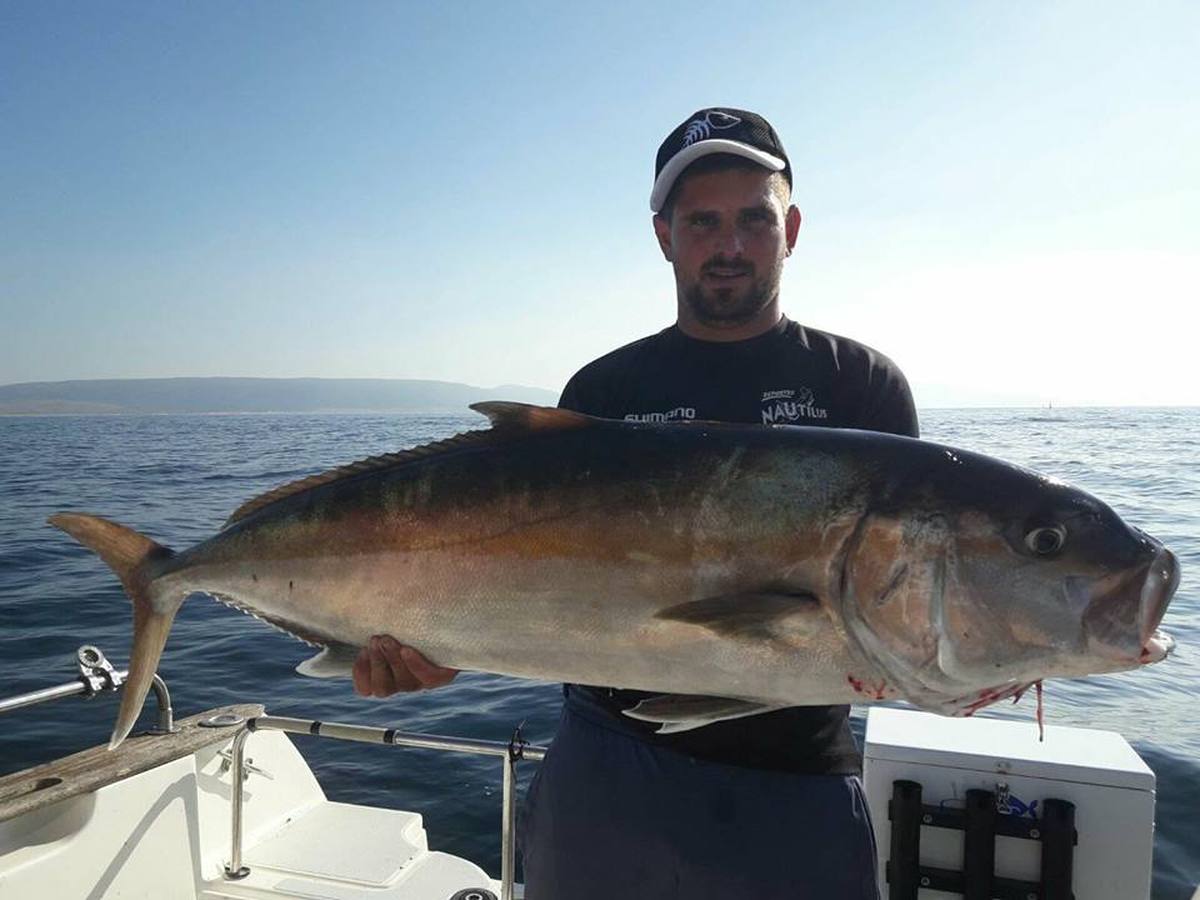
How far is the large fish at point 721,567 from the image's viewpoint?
2332 millimetres

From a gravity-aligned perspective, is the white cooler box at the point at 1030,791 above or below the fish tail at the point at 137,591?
below

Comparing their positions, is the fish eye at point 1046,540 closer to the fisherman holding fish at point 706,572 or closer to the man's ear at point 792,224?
the fisherman holding fish at point 706,572

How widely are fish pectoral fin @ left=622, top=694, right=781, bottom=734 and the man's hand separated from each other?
0.78 m

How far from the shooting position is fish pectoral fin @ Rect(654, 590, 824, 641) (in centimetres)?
238

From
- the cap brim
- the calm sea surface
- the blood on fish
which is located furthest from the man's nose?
the calm sea surface

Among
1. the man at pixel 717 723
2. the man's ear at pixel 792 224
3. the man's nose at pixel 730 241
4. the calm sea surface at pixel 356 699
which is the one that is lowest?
the calm sea surface at pixel 356 699

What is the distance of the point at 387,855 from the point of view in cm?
584

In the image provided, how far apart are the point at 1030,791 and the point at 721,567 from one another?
7.81 feet

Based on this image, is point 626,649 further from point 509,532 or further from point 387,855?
point 387,855

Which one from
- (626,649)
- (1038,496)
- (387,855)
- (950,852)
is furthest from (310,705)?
(1038,496)

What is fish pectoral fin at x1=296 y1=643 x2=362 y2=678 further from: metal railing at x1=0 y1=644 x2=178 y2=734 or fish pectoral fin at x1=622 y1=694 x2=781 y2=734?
metal railing at x1=0 y1=644 x2=178 y2=734

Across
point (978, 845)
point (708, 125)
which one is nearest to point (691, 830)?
point (978, 845)

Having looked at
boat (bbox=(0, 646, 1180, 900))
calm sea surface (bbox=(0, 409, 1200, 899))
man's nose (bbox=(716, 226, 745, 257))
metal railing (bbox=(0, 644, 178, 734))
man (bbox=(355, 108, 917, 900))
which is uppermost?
man's nose (bbox=(716, 226, 745, 257))

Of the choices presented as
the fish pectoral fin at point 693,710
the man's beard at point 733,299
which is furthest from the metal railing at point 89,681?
the man's beard at point 733,299
